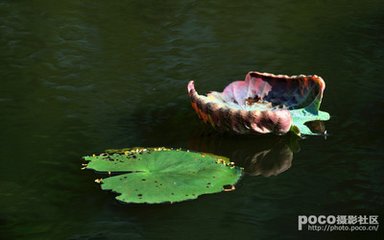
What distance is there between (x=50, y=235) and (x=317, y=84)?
4.46 ft

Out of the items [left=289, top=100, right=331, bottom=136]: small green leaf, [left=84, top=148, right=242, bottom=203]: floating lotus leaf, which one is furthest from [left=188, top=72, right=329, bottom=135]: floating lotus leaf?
[left=84, top=148, right=242, bottom=203]: floating lotus leaf

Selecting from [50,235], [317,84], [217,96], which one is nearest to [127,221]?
[50,235]

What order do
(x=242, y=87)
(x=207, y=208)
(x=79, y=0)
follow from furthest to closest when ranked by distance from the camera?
(x=79, y=0) → (x=242, y=87) → (x=207, y=208)

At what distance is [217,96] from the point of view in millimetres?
3291

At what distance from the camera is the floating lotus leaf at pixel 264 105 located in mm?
3059

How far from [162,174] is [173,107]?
0.85 m

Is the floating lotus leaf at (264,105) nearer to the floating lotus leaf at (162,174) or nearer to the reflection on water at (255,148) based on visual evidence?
the reflection on water at (255,148)

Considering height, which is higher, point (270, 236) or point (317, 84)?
point (317, 84)

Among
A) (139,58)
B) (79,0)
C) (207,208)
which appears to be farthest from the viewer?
(79,0)

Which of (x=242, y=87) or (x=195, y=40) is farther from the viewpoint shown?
(x=195, y=40)

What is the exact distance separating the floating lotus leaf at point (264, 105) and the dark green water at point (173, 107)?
8 cm

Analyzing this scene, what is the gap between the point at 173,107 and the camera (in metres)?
3.52

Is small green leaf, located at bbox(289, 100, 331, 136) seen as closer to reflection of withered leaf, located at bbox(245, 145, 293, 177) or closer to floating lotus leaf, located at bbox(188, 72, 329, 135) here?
floating lotus leaf, located at bbox(188, 72, 329, 135)

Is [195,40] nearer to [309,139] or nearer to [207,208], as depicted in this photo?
[309,139]
